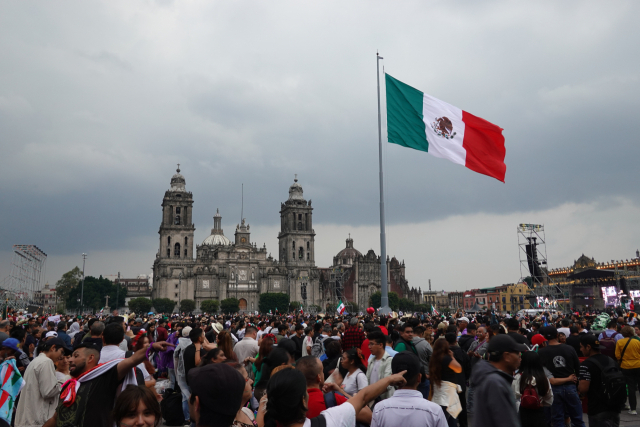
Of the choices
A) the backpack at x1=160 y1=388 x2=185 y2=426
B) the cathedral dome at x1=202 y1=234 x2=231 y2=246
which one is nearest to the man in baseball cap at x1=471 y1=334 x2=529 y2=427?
the backpack at x1=160 y1=388 x2=185 y2=426

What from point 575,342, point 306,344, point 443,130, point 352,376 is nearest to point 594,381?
point 575,342

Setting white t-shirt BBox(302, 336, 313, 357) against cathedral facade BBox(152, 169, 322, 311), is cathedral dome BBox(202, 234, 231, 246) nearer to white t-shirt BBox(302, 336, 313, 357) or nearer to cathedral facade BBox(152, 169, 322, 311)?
cathedral facade BBox(152, 169, 322, 311)

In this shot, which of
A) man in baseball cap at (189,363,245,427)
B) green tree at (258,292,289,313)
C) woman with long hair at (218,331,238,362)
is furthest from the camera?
green tree at (258,292,289,313)

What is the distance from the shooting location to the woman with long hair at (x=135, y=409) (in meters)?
3.34

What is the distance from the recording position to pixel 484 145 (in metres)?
16.7

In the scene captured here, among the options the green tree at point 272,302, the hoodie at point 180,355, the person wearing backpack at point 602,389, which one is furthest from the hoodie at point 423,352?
the green tree at point 272,302

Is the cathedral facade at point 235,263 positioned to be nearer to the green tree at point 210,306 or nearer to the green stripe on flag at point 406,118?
the green tree at point 210,306

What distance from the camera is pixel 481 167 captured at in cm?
1655

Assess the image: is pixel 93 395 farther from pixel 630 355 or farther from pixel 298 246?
pixel 298 246

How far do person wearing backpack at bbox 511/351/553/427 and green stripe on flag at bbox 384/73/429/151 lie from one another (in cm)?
1148

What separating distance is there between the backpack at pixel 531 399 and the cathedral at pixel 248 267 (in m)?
86.3

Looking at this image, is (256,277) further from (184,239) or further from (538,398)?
(538,398)

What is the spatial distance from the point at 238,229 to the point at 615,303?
67.8m

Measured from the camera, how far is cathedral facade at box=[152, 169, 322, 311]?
89500 millimetres
